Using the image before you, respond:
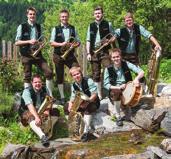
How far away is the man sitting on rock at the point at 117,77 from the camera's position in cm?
1125

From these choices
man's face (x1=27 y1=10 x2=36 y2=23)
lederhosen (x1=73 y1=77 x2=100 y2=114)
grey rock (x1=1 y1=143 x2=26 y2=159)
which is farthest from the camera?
man's face (x1=27 y1=10 x2=36 y2=23)

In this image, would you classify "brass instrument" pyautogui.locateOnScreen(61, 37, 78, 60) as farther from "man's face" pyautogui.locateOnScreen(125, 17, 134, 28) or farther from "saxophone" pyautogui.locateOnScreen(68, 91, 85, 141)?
"saxophone" pyautogui.locateOnScreen(68, 91, 85, 141)

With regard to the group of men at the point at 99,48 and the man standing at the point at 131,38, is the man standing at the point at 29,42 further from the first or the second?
the man standing at the point at 131,38

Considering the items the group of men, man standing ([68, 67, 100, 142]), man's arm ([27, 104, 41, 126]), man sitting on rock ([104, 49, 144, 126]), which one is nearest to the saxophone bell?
the group of men

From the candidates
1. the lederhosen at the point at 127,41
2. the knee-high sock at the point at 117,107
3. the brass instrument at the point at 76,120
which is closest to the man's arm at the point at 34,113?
the brass instrument at the point at 76,120

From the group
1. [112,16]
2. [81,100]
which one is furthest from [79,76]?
[112,16]

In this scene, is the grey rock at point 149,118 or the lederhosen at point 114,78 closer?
the grey rock at point 149,118

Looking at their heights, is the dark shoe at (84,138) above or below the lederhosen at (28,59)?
below

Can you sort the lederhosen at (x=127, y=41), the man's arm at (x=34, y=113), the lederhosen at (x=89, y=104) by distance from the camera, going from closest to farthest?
the man's arm at (x=34, y=113) < the lederhosen at (x=89, y=104) < the lederhosen at (x=127, y=41)

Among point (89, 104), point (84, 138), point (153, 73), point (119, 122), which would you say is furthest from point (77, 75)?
point (153, 73)

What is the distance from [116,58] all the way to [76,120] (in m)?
1.48

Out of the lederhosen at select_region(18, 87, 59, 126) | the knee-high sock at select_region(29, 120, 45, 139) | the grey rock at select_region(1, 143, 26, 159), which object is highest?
the lederhosen at select_region(18, 87, 59, 126)

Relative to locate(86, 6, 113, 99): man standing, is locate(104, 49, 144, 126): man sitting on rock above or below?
below

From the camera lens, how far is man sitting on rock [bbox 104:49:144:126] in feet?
36.9
